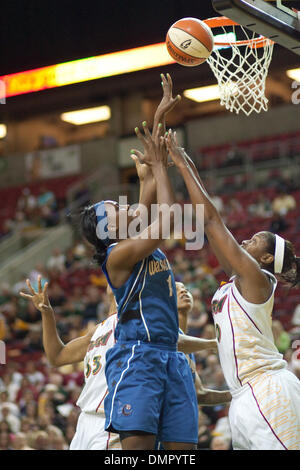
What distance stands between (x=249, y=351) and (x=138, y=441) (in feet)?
2.38

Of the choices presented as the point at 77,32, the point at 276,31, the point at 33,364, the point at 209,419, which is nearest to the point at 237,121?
the point at 77,32

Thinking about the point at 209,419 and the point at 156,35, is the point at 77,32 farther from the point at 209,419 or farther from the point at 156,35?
the point at 209,419

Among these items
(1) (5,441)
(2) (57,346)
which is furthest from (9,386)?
(2) (57,346)

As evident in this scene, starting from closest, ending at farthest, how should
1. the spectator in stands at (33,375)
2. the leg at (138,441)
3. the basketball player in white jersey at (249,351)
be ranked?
the leg at (138,441), the basketball player in white jersey at (249,351), the spectator in stands at (33,375)

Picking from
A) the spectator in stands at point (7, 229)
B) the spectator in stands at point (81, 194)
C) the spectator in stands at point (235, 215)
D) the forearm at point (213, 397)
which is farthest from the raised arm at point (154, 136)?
the spectator in stands at point (7, 229)

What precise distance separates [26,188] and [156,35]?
860cm

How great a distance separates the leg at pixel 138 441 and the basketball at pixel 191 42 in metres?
2.18

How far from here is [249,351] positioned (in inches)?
133

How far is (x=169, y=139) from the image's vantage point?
334 cm

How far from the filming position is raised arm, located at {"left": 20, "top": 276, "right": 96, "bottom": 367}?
4145 mm

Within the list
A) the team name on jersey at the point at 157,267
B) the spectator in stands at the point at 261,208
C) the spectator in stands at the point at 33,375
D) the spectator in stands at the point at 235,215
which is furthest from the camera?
the spectator in stands at the point at 261,208

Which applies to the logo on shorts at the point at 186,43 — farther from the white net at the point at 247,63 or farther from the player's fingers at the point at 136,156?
the player's fingers at the point at 136,156

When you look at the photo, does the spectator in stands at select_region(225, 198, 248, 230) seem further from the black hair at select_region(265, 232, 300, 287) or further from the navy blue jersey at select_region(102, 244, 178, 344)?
the navy blue jersey at select_region(102, 244, 178, 344)

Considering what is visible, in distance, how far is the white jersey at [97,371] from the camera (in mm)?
3770
